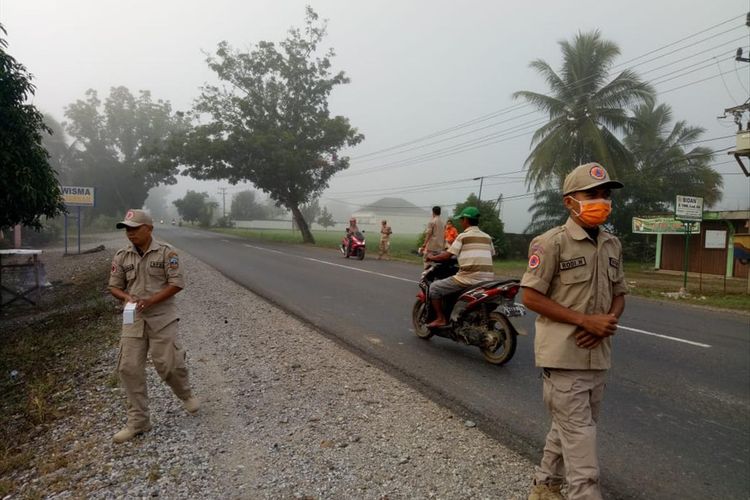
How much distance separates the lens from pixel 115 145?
64438mm

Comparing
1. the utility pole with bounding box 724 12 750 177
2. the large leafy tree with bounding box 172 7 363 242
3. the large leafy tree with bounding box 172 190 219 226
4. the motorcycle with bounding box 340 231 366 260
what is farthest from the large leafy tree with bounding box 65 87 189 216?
the utility pole with bounding box 724 12 750 177

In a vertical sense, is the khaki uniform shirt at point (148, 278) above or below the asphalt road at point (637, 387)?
above

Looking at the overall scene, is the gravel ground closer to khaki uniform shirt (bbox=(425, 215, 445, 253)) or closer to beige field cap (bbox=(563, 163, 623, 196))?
beige field cap (bbox=(563, 163, 623, 196))

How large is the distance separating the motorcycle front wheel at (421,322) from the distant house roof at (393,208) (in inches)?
3824

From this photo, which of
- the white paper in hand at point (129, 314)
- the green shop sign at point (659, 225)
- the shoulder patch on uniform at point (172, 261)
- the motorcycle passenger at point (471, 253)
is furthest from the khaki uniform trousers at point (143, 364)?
the green shop sign at point (659, 225)

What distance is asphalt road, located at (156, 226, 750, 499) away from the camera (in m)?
3.38

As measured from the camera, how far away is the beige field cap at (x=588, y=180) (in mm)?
2469

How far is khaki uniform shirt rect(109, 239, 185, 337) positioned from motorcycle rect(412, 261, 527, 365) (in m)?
3.29

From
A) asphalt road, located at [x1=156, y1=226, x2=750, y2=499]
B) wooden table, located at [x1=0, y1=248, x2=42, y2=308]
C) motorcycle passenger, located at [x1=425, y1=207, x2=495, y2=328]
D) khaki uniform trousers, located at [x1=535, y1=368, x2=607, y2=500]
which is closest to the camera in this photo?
khaki uniform trousers, located at [x1=535, y1=368, x2=607, y2=500]

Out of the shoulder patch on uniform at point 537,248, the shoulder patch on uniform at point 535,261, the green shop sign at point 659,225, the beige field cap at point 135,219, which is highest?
the green shop sign at point 659,225

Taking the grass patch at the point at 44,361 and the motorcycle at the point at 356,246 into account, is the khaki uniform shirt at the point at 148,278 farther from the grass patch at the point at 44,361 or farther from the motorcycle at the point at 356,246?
the motorcycle at the point at 356,246

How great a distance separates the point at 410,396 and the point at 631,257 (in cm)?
2510

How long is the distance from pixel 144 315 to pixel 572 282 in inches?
124

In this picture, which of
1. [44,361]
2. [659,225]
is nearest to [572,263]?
[44,361]
